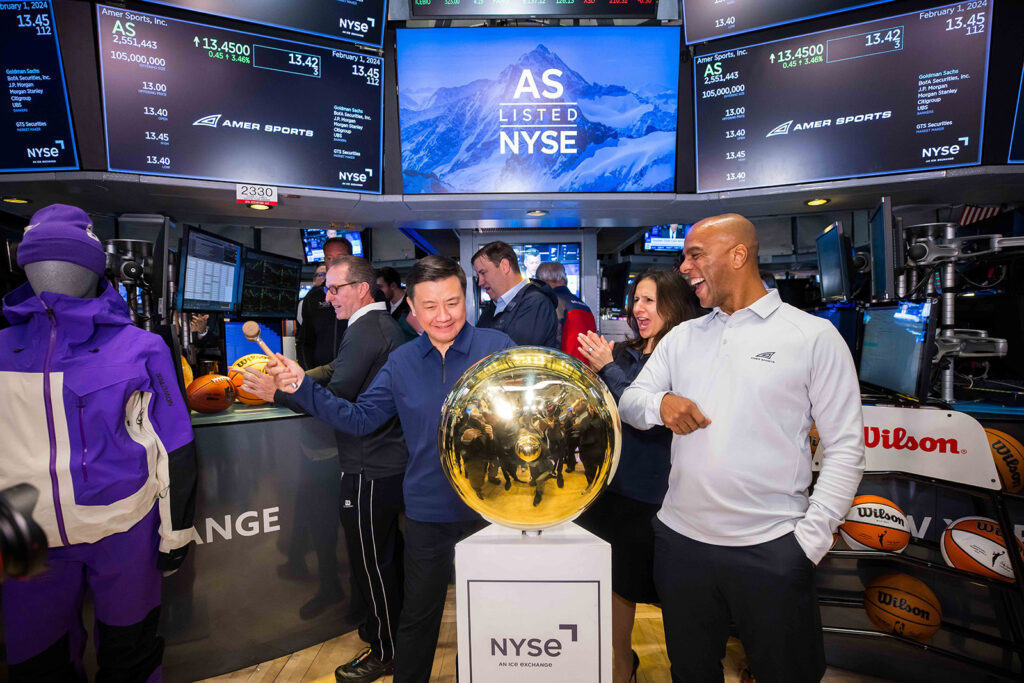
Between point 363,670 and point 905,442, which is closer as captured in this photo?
point 905,442

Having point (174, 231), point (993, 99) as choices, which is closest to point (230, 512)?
point (174, 231)

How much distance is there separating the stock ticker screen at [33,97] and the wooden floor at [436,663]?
2.73 m

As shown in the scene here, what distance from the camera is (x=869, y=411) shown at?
2.22m

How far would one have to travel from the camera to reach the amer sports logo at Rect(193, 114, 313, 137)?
287 centimetres

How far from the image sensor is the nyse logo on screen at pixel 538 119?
3115 millimetres

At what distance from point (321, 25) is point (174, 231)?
5.74 feet

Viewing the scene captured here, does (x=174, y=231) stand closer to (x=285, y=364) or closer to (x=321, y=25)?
(x=321, y=25)

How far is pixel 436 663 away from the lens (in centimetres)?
249

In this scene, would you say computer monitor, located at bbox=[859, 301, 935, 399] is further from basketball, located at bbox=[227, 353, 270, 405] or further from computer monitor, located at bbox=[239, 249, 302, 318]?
computer monitor, located at bbox=[239, 249, 302, 318]

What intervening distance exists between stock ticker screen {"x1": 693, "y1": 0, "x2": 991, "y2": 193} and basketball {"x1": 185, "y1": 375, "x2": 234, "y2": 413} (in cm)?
294

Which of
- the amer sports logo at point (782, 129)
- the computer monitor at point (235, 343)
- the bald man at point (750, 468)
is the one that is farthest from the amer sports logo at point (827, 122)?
the computer monitor at point (235, 343)

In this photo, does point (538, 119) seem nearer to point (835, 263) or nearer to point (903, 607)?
point (835, 263)

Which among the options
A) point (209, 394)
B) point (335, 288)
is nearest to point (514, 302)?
point (335, 288)

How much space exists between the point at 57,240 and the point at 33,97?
1749mm
